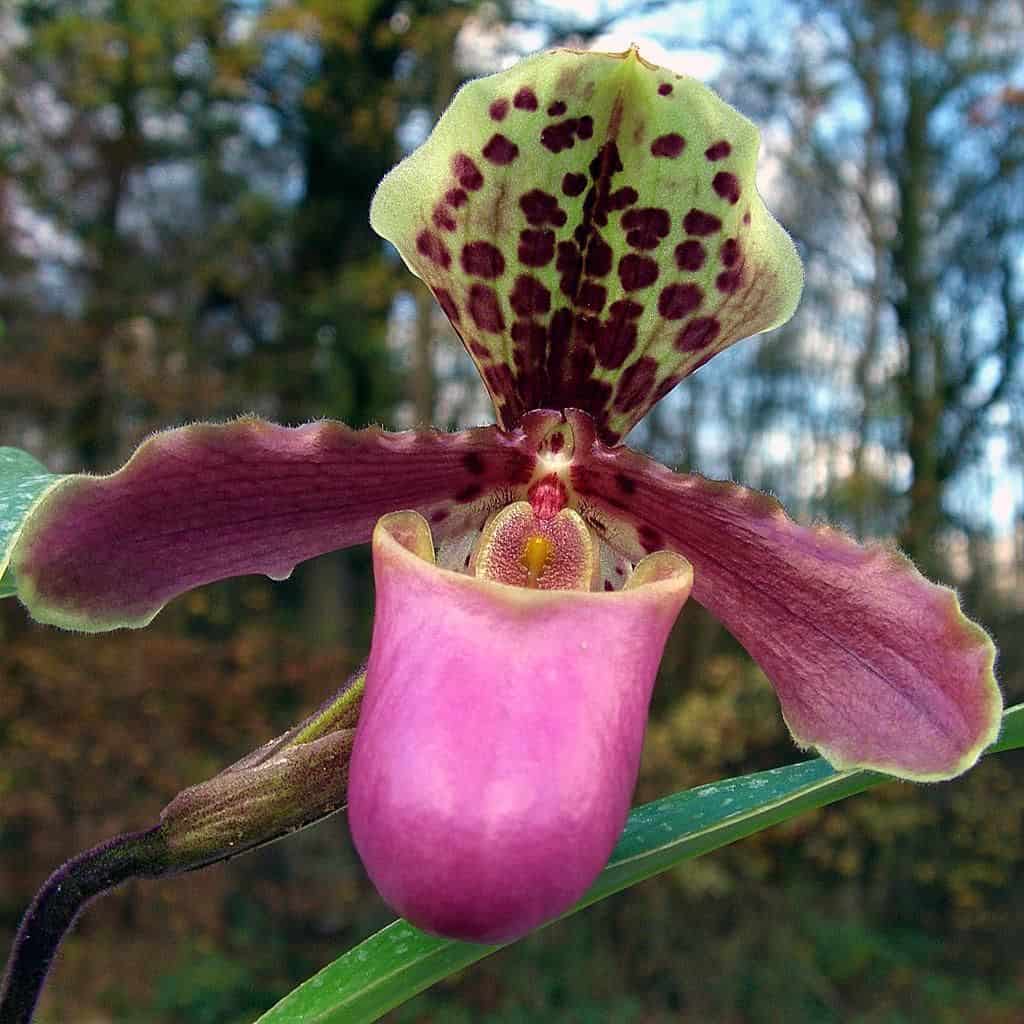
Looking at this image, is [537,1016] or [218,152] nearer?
[537,1016]

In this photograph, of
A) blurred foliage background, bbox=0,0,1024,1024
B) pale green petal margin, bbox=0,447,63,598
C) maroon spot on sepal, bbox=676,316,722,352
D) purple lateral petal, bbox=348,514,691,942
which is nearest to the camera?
purple lateral petal, bbox=348,514,691,942

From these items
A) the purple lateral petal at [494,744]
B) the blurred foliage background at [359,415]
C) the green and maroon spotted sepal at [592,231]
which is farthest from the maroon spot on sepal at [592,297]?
the blurred foliage background at [359,415]

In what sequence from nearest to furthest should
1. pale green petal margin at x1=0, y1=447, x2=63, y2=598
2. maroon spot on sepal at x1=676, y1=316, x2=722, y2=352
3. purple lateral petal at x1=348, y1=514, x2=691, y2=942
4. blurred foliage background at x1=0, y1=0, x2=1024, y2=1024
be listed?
purple lateral petal at x1=348, y1=514, x2=691, y2=942, pale green petal margin at x1=0, y1=447, x2=63, y2=598, maroon spot on sepal at x1=676, y1=316, x2=722, y2=352, blurred foliage background at x1=0, y1=0, x2=1024, y2=1024

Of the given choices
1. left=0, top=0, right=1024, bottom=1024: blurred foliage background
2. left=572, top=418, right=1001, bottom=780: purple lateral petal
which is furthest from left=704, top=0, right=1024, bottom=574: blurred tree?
→ left=572, top=418, right=1001, bottom=780: purple lateral petal

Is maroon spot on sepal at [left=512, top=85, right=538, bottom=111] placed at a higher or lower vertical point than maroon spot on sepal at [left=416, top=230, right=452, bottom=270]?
higher

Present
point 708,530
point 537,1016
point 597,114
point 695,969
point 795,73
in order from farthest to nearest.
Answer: point 795,73 → point 695,969 → point 537,1016 → point 708,530 → point 597,114

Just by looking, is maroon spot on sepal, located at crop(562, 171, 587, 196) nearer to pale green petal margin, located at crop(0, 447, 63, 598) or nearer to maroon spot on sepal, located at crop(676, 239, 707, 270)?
maroon spot on sepal, located at crop(676, 239, 707, 270)

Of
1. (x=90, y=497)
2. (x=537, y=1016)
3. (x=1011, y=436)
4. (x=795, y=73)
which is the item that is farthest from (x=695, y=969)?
(x=795, y=73)

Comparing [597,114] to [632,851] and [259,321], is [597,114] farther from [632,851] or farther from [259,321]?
[259,321]
